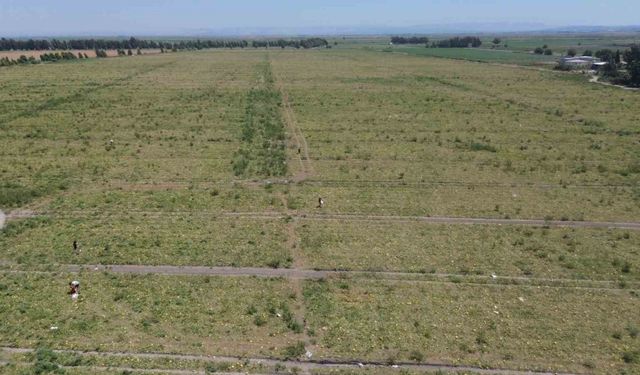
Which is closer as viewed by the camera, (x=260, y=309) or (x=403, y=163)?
(x=260, y=309)

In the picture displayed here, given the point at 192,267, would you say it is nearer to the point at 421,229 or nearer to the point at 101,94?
the point at 421,229

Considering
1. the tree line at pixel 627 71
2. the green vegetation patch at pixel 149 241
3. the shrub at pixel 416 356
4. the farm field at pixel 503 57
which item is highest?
the green vegetation patch at pixel 149 241

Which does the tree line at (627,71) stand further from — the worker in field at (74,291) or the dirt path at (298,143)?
the worker in field at (74,291)

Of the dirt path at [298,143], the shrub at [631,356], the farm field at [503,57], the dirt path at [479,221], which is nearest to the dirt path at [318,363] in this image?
the shrub at [631,356]

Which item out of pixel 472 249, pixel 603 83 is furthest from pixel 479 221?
pixel 603 83

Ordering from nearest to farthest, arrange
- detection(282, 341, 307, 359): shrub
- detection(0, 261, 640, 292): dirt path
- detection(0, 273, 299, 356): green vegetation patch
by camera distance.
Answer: detection(282, 341, 307, 359): shrub
detection(0, 273, 299, 356): green vegetation patch
detection(0, 261, 640, 292): dirt path

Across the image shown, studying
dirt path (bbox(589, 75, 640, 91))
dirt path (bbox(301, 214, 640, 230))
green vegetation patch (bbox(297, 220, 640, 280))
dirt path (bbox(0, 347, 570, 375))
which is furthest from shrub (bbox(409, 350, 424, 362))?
dirt path (bbox(589, 75, 640, 91))

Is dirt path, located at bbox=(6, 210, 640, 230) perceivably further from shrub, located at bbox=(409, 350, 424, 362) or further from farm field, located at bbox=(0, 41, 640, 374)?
shrub, located at bbox=(409, 350, 424, 362)

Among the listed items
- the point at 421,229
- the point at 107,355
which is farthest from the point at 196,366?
the point at 421,229
